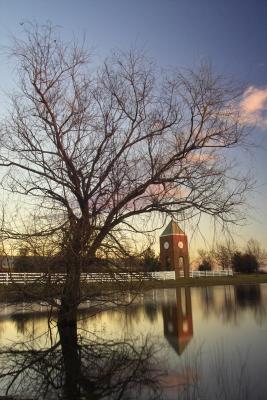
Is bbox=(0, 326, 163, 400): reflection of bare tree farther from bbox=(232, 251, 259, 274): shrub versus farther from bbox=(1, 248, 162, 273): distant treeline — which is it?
bbox=(232, 251, 259, 274): shrub

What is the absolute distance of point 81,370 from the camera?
21.1 ft

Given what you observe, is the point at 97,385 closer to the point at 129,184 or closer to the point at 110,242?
the point at 110,242

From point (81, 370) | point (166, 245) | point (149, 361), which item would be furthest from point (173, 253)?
point (81, 370)

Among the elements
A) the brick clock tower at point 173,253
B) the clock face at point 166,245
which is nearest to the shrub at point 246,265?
the brick clock tower at point 173,253

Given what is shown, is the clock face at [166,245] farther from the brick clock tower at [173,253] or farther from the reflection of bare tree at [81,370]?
the reflection of bare tree at [81,370]

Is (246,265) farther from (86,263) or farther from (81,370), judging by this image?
(81,370)

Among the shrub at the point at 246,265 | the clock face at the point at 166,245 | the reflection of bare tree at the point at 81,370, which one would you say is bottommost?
the reflection of bare tree at the point at 81,370

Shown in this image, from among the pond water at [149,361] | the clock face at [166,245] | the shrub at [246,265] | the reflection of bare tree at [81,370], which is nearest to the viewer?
the pond water at [149,361]

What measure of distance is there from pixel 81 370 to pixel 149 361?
1.06 m

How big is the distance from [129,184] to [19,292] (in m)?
3.71

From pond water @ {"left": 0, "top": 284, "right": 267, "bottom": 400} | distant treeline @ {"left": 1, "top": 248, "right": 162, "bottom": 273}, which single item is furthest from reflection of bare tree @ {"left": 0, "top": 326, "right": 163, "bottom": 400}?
distant treeline @ {"left": 1, "top": 248, "right": 162, "bottom": 273}

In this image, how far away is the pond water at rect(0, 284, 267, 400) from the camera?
5.14 meters

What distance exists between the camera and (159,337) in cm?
889

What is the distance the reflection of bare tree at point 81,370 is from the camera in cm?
530
